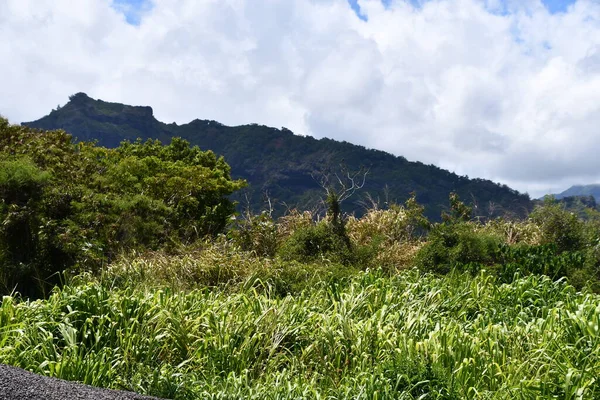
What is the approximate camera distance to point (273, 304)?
20.5 ft

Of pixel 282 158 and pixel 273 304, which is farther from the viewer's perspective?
pixel 282 158

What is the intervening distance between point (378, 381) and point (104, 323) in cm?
267

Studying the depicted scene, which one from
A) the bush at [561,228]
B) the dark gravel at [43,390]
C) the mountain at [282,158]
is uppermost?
the mountain at [282,158]

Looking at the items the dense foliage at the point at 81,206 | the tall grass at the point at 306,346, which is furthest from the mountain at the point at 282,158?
the tall grass at the point at 306,346

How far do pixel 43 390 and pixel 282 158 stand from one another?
95634 mm

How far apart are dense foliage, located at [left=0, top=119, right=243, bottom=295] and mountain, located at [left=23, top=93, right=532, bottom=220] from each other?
47459 millimetres

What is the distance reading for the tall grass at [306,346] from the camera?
4.47m

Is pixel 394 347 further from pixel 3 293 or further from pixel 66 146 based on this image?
pixel 66 146

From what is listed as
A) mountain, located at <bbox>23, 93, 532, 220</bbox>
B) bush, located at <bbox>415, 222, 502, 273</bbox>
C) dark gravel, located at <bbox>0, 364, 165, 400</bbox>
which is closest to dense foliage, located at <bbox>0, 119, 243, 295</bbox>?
dark gravel, located at <bbox>0, 364, 165, 400</bbox>

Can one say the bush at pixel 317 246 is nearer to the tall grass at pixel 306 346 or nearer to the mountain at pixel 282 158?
the tall grass at pixel 306 346

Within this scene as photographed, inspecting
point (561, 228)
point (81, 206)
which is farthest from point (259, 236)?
point (561, 228)

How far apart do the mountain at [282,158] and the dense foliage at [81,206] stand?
47.5m

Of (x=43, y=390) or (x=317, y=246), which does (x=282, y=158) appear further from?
(x=43, y=390)

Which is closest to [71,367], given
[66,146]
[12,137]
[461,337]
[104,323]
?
[104,323]
